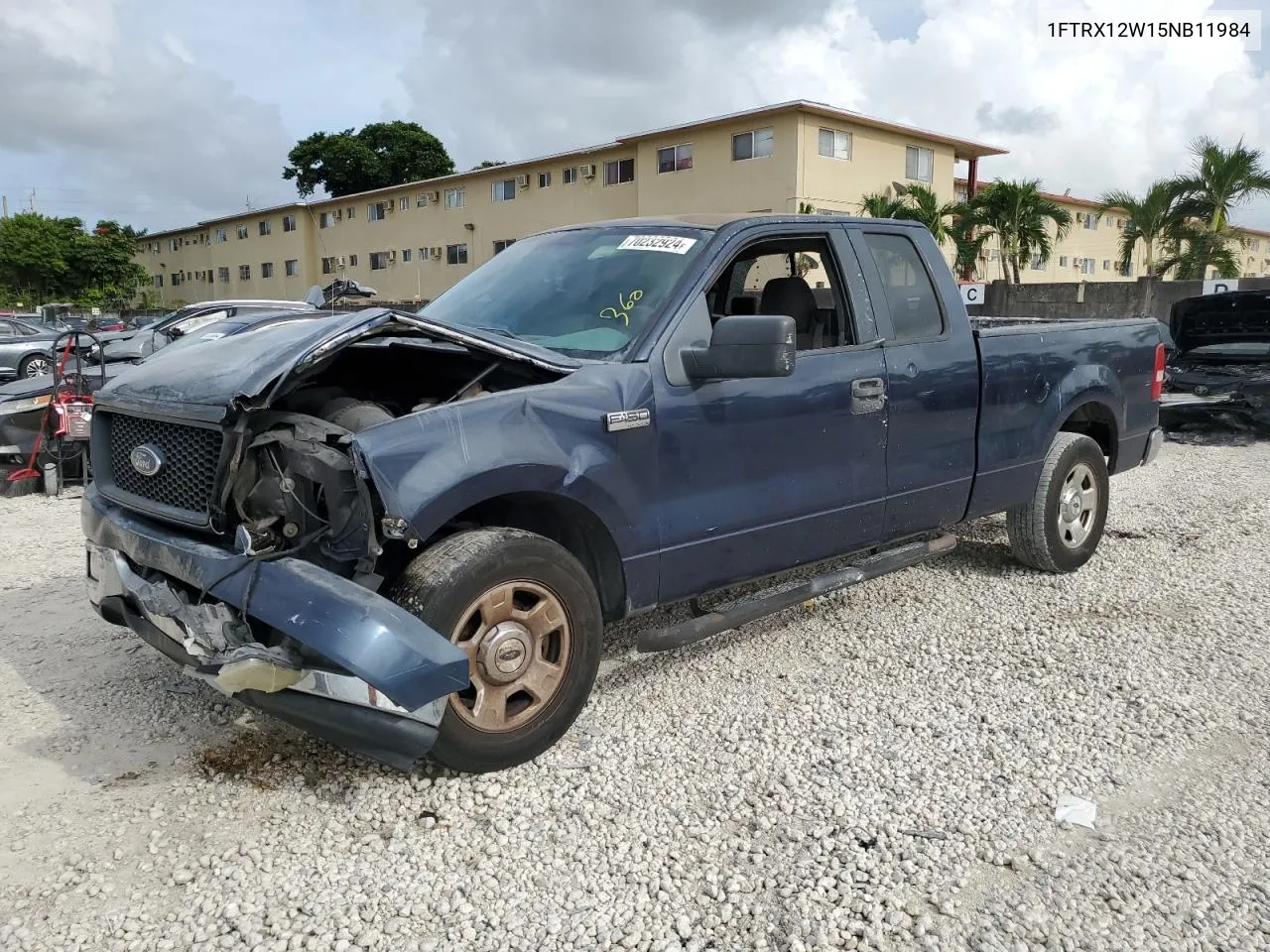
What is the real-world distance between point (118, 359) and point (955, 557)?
35.1ft

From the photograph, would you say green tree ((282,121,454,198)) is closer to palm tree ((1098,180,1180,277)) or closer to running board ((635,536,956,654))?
palm tree ((1098,180,1180,277))

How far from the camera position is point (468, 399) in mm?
3371

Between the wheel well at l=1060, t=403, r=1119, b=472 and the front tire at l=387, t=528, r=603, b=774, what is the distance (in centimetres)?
357

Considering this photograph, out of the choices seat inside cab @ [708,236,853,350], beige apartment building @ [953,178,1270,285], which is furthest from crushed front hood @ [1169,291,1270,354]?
beige apartment building @ [953,178,1270,285]

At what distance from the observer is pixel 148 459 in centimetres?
353

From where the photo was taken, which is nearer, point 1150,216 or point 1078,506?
point 1078,506

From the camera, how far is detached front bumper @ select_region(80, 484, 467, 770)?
286 centimetres

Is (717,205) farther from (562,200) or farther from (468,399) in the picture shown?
(468,399)

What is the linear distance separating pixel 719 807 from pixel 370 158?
63.5 meters

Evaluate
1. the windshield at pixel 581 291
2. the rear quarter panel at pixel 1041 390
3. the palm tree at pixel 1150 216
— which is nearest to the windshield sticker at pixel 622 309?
the windshield at pixel 581 291

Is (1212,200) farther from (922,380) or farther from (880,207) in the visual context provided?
(922,380)

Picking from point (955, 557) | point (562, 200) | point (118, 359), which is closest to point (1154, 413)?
point (955, 557)

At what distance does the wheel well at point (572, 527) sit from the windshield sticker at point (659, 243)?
1233mm

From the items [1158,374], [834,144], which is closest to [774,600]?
[1158,374]
